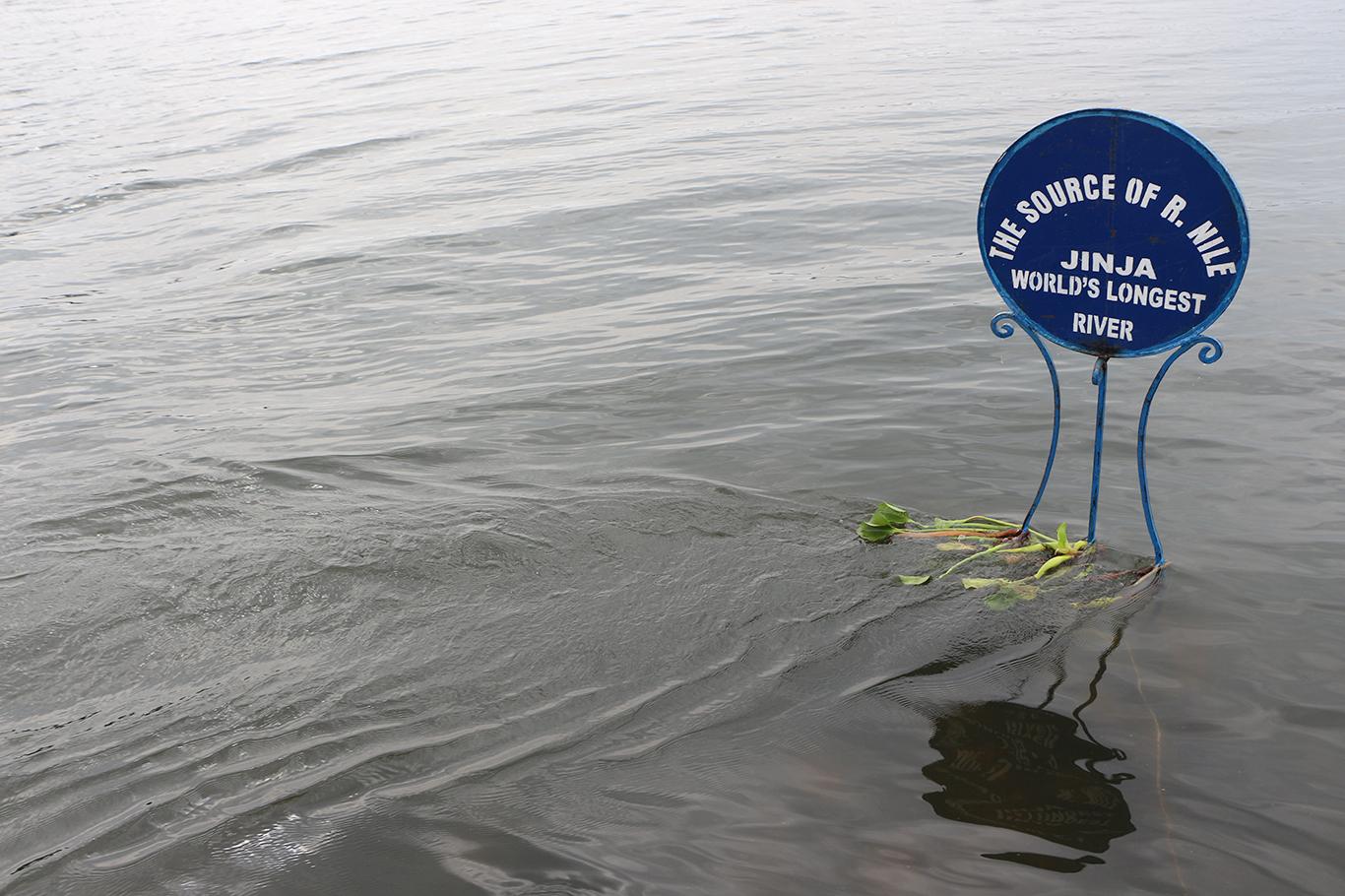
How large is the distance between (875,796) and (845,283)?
5.49m

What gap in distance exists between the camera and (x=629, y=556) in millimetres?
4262

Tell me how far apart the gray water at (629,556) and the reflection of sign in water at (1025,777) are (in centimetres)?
1

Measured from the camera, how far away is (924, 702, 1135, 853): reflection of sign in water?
279 cm

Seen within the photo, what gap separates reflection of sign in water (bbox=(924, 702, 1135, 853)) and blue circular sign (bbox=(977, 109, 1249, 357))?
1.28 m

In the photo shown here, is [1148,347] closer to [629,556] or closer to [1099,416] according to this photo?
[1099,416]

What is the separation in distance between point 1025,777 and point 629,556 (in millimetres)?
1814

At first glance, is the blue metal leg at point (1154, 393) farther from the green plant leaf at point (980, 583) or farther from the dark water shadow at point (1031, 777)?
the dark water shadow at point (1031, 777)

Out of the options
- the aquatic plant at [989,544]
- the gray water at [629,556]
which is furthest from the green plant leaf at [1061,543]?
the gray water at [629,556]

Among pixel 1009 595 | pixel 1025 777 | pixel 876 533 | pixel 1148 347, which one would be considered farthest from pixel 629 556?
pixel 1148 347

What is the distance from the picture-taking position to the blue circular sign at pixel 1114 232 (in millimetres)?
3195

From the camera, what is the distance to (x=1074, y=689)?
3.33 meters

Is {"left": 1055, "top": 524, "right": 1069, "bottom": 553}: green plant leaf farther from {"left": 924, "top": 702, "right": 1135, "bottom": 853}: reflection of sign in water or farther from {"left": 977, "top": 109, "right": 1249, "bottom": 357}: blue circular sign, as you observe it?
{"left": 924, "top": 702, "right": 1135, "bottom": 853}: reflection of sign in water

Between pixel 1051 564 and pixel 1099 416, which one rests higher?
pixel 1099 416

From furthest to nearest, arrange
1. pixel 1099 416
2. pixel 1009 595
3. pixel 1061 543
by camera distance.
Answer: pixel 1061 543 → pixel 1009 595 → pixel 1099 416
